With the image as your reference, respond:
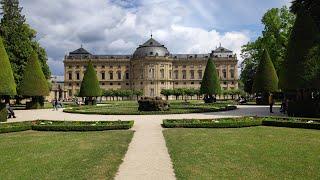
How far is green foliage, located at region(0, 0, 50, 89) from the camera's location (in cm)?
3566

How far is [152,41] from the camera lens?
87.3m

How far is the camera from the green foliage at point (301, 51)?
2044cm

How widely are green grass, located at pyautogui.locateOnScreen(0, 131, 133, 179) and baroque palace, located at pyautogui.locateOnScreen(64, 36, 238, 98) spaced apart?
242 ft

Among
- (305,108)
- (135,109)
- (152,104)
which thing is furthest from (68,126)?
(135,109)

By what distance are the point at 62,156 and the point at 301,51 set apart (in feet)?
51.7

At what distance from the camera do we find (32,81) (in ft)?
102

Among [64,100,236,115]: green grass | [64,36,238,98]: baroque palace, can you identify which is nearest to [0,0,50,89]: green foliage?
[64,100,236,115]: green grass

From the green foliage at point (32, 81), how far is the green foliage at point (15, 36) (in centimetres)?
386

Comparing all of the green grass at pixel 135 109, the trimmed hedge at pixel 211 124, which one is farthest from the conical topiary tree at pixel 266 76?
the trimmed hedge at pixel 211 124

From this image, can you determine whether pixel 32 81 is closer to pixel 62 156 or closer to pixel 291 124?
pixel 291 124

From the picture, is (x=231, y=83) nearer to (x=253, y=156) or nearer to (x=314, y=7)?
(x=314, y=7)

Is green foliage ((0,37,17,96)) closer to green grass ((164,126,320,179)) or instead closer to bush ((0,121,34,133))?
bush ((0,121,34,133))

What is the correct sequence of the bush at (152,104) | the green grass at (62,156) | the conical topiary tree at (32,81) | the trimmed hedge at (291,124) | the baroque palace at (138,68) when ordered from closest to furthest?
the green grass at (62,156), the trimmed hedge at (291,124), the bush at (152,104), the conical topiary tree at (32,81), the baroque palace at (138,68)

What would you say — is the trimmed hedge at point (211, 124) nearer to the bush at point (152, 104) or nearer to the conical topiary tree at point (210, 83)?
the bush at point (152, 104)
